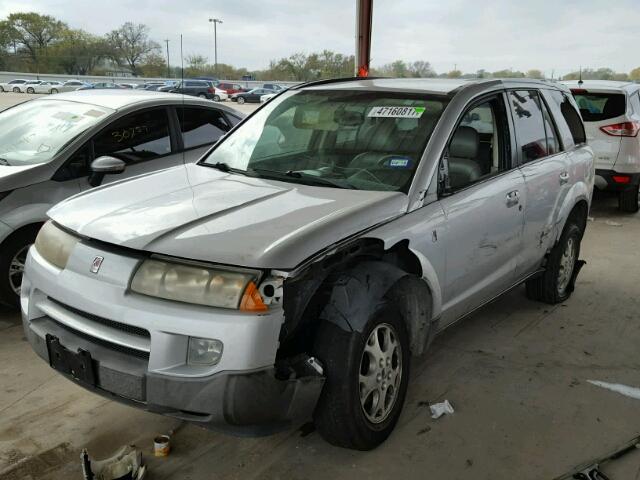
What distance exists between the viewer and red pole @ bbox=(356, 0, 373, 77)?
10734mm

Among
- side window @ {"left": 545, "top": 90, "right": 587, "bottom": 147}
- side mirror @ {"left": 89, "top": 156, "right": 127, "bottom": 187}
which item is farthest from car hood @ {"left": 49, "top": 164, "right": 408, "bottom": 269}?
side window @ {"left": 545, "top": 90, "right": 587, "bottom": 147}

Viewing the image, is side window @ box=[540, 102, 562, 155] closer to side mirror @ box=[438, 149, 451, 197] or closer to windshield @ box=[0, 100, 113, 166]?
side mirror @ box=[438, 149, 451, 197]

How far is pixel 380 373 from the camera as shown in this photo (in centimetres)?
273

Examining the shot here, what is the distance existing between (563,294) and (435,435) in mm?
2448

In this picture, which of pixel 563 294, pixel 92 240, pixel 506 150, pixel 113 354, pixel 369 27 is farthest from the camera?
pixel 369 27

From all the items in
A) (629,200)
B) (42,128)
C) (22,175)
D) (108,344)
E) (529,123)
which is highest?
(529,123)

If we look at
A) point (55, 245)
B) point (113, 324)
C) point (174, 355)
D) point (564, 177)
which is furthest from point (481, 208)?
point (55, 245)

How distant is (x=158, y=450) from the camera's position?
A: 9.03 feet

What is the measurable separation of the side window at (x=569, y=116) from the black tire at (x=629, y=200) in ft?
12.6

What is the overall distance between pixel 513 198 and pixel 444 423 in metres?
1.45

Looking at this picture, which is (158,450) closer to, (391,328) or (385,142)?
(391,328)

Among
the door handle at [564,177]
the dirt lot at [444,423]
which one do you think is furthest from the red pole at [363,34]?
the dirt lot at [444,423]

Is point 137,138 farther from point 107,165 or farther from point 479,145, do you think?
point 479,145

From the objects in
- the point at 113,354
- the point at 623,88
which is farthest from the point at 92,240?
the point at 623,88
